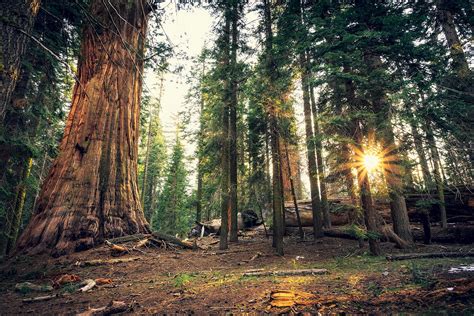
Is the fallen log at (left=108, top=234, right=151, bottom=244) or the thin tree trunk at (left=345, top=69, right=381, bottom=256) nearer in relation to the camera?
the thin tree trunk at (left=345, top=69, right=381, bottom=256)

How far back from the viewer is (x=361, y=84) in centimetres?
752

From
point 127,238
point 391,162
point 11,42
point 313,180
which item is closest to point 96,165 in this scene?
point 127,238

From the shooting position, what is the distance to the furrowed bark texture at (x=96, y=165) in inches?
266

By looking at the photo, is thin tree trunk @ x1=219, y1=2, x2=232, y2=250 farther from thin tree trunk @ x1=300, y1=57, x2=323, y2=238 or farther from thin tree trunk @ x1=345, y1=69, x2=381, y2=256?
thin tree trunk @ x1=345, y1=69, x2=381, y2=256

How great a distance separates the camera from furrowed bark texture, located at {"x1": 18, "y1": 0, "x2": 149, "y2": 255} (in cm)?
675

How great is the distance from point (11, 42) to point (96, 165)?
17.0ft

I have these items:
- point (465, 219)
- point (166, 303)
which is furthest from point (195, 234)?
point (465, 219)

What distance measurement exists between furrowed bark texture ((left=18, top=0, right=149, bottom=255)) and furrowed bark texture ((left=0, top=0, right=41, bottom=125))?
322 centimetres

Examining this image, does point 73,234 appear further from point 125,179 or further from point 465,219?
point 465,219

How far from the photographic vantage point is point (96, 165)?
7715 millimetres

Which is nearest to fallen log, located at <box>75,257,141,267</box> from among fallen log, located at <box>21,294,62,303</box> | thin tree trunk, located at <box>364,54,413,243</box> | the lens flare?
fallen log, located at <box>21,294,62,303</box>

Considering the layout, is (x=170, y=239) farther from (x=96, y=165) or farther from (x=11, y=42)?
(x=11, y=42)

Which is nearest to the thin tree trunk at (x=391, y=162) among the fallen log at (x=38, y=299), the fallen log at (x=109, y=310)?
the fallen log at (x=109, y=310)

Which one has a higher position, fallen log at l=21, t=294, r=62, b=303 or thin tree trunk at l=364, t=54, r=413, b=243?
thin tree trunk at l=364, t=54, r=413, b=243
